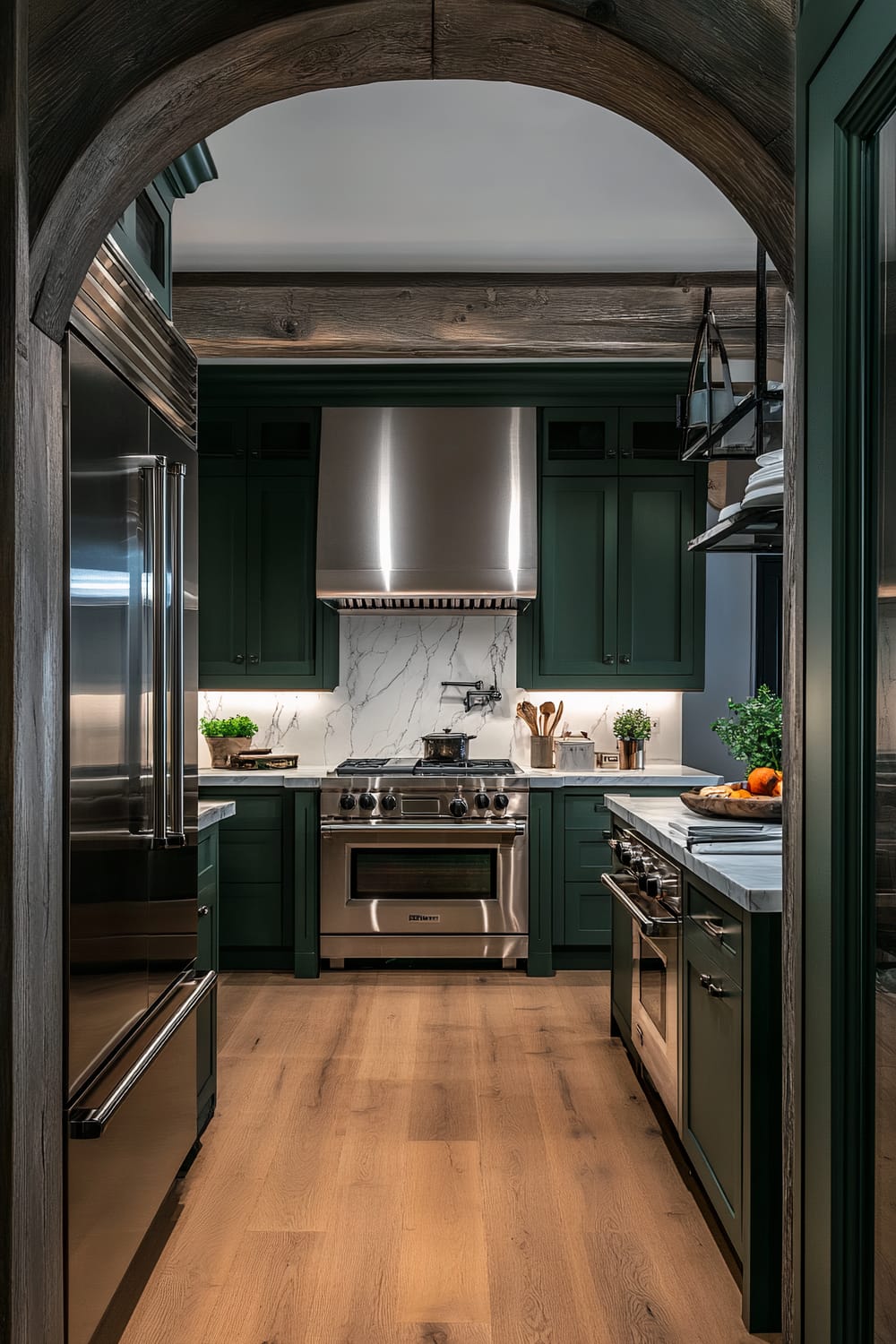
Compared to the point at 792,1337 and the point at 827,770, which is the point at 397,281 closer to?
the point at 827,770

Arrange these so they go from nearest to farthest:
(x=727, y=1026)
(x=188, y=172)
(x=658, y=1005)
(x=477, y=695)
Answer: (x=727, y=1026), (x=188, y=172), (x=658, y=1005), (x=477, y=695)

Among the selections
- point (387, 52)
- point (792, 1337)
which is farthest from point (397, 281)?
point (792, 1337)

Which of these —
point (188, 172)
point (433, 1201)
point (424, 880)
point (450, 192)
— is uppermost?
point (450, 192)

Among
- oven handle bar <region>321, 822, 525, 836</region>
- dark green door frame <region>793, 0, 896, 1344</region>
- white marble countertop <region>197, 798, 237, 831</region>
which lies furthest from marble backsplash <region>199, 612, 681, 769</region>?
dark green door frame <region>793, 0, 896, 1344</region>

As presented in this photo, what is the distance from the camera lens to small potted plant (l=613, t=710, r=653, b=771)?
15.6 feet

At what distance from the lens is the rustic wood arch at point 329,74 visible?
49.2 inches

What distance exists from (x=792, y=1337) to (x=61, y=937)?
122 centimetres

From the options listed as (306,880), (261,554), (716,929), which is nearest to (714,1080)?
(716,929)

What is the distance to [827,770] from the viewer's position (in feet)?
3.61

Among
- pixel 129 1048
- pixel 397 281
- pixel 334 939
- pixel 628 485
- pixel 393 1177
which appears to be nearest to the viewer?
pixel 129 1048

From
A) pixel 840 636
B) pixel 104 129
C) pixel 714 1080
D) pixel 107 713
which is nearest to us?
pixel 840 636

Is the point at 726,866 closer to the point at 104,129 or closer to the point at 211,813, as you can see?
the point at 211,813

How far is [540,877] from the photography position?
4.42 meters

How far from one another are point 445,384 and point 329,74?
10.9 feet
